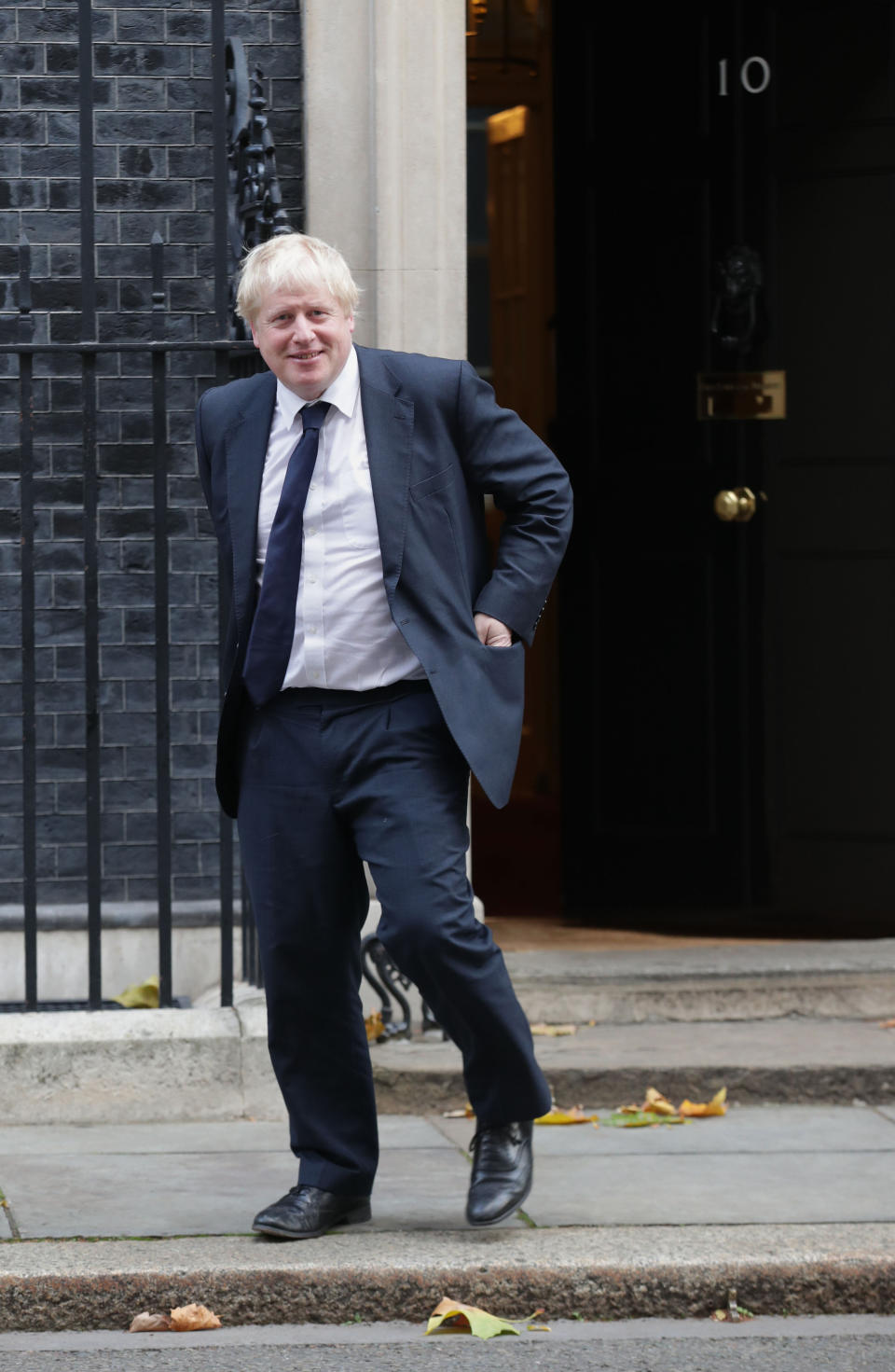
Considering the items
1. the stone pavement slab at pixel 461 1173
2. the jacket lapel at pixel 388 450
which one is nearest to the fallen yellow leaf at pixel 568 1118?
the stone pavement slab at pixel 461 1173

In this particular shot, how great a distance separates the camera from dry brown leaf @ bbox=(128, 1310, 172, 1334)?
12.8 ft

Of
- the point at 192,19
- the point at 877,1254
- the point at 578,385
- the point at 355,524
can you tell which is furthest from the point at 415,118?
the point at 877,1254

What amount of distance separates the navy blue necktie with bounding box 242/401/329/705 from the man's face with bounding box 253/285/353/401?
2.9 inches

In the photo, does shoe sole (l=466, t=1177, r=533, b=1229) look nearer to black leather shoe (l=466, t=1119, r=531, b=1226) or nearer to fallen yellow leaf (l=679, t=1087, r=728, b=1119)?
black leather shoe (l=466, t=1119, r=531, b=1226)

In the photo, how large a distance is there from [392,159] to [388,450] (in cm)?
203

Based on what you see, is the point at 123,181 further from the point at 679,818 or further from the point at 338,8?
the point at 679,818

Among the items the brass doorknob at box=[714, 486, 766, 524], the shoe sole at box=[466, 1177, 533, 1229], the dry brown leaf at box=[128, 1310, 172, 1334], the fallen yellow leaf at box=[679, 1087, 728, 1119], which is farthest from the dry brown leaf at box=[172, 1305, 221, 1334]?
the brass doorknob at box=[714, 486, 766, 524]

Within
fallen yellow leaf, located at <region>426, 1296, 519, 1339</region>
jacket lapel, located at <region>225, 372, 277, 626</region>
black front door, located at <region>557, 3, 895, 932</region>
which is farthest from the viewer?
black front door, located at <region>557, 3, 895, 932</region>

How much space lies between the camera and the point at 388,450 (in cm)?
406

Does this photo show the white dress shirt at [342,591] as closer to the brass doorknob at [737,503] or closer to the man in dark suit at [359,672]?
the man in dark suit at [359,672]

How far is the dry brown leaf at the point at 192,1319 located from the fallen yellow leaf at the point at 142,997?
1825 millimetres

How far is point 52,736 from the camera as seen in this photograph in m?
6.19

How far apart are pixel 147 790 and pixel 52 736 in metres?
0.31

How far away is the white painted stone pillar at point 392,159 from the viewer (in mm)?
5840
